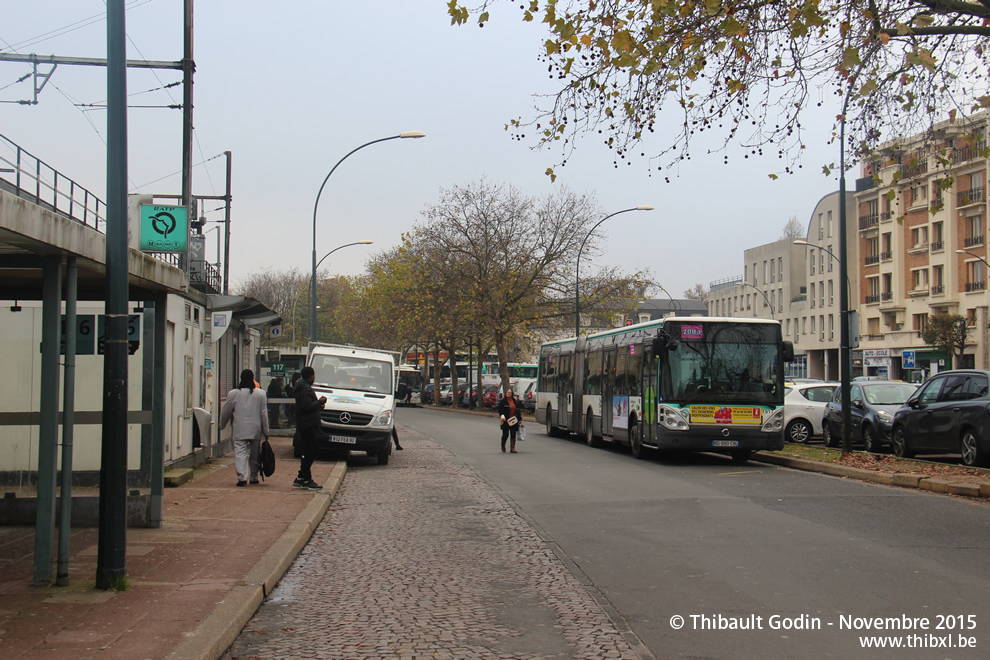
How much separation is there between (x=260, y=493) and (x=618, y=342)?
447 inches

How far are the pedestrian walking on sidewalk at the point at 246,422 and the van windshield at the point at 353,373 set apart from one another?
580 cm

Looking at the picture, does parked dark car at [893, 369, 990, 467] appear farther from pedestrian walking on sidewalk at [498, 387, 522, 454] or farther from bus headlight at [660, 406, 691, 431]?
pedestrian walking on sidewalk at [498, 387, 522, 454]

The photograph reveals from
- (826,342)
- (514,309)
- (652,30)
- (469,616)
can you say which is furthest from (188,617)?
(826,342)

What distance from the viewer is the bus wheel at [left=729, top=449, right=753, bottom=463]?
19.4 m

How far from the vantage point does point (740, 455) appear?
2092 centimetres

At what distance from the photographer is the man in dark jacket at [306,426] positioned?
1373 cm

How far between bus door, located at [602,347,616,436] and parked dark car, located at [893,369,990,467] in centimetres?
656

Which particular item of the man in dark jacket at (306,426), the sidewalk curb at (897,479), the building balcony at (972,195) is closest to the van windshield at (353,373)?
the man in dark jacket at (306,426)

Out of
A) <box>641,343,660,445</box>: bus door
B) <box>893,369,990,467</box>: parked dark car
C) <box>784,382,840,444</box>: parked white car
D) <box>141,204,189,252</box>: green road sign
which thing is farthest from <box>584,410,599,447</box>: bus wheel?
<box>141,204,189,252</box>: green road sign

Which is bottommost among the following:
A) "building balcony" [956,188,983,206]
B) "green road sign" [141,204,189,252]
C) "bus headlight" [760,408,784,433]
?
"bus headlight" [760,408,784,433]

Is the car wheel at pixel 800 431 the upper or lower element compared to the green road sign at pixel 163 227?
lower

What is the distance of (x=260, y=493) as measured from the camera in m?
13.1

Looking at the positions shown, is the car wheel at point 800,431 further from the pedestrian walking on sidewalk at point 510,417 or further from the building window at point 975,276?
the building window at point 975,276

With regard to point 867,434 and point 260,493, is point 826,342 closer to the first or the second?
point 867,434
